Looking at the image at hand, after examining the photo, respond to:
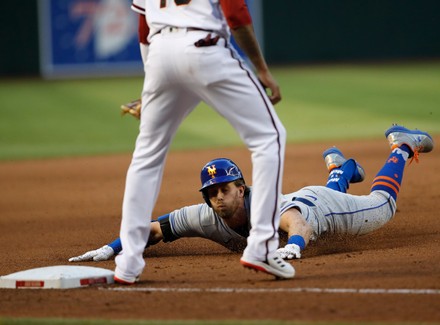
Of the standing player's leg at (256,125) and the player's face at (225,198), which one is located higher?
the standing player's leg at (256,125)

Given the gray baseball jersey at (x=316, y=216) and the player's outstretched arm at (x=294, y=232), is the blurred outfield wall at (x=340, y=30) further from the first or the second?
the player's outstretched arm at (x=294, y=232)

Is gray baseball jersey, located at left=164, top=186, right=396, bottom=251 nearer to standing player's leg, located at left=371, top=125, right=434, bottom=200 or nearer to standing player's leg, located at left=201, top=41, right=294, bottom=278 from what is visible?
standing player's leg, located at left=371, top=125, right=434, bottom=200

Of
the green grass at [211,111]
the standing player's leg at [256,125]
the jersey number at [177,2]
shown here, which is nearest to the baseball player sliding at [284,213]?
the standing player's leg at [256,125]

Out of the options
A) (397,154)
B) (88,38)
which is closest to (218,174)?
(397,154)

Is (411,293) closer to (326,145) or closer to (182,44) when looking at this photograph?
(182,44)

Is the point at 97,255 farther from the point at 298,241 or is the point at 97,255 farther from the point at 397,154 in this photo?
the point at 397,154

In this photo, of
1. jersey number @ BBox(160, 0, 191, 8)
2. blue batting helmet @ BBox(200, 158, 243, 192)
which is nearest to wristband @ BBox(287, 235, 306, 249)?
blue batting helmet @ BBox(200, 158, 243, 192)
